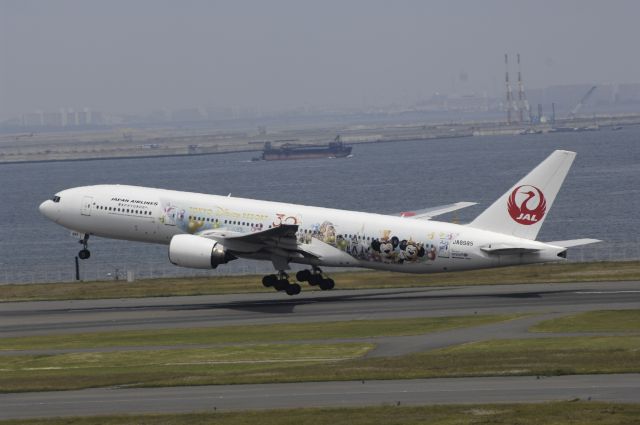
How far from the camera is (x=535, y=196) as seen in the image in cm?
6788

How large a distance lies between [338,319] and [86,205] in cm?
2214

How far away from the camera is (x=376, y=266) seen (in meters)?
72.1

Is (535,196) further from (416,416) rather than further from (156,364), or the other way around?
(416,416)

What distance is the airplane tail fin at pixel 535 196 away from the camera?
6775 cm

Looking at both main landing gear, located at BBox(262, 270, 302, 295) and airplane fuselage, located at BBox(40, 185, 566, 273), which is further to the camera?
main landing gear, located at BBox(262, 270, 302, 295)

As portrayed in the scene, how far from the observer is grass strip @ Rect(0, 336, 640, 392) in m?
43.7

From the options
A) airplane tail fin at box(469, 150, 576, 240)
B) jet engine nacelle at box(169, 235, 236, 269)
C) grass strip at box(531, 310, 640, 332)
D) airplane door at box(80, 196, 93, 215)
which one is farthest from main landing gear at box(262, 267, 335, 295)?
grass strip at box(531, 310, 640, 332)

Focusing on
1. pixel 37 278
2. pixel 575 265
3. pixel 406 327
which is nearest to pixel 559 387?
pixel 406 327

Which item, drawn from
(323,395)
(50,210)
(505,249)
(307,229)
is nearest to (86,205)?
(50,210)

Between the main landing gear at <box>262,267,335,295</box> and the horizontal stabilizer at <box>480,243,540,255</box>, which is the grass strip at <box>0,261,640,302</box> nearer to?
the main landing gear at <box>262,267,335,295</box>

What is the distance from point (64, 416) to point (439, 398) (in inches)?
470

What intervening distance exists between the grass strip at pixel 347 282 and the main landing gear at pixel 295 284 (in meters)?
1.99

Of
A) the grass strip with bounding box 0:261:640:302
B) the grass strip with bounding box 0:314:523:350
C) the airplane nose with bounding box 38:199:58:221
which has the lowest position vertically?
the grass strip with bounding box 0:314:523:350

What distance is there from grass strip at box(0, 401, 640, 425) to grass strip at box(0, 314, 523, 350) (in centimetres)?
1947
